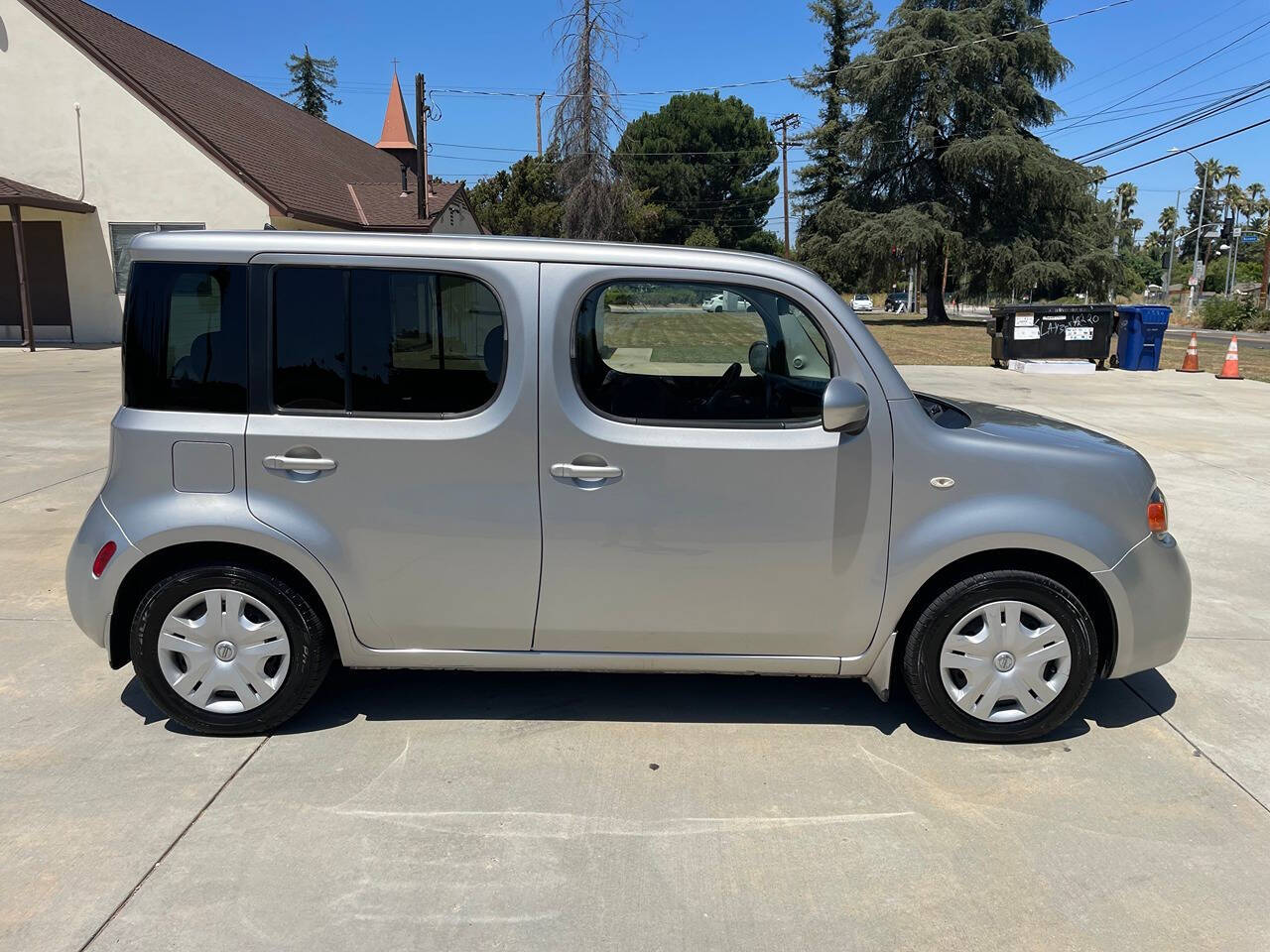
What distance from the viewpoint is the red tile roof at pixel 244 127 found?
2241cm

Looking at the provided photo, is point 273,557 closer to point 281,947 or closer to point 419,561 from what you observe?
point 419,561

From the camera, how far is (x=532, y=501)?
11.5 feet

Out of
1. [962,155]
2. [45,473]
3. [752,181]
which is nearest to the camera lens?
[45,473]

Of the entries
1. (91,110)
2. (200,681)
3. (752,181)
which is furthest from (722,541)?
(752,181)

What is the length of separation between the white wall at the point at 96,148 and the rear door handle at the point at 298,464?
21.1 m

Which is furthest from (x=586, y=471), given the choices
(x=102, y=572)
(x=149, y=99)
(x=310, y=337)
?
(x=149, y=99)

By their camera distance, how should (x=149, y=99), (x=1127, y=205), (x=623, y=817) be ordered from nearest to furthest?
(x=623, y=817)
(x=149, y=99)
(x=1127, y=205)

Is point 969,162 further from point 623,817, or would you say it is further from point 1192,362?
point 623,817

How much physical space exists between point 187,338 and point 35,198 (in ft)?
70.6

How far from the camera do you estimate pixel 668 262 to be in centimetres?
355

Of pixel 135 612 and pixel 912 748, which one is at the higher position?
pixel 135 612

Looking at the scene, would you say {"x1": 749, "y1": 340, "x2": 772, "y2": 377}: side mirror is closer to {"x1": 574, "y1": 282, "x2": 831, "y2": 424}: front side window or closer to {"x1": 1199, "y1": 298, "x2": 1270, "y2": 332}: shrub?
{"x1": 574, "y1": 282, "x2": 831, "y2": 424}: front side window

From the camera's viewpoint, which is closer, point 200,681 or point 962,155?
point 200,681

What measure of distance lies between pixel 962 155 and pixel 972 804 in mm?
38584
